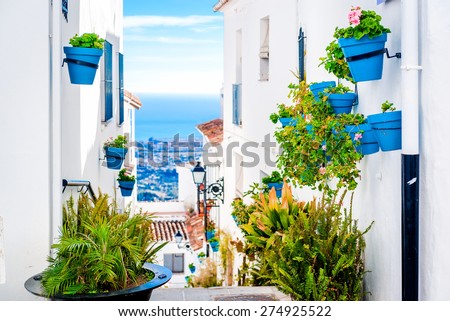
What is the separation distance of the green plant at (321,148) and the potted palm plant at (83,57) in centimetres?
202

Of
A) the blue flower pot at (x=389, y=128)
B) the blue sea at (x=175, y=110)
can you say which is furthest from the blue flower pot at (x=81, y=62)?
the blue sea at (x=175, y=110)

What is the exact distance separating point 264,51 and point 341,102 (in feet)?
23.1

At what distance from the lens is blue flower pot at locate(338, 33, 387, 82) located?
564 centimetres

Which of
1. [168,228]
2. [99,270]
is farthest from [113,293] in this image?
[168,228]

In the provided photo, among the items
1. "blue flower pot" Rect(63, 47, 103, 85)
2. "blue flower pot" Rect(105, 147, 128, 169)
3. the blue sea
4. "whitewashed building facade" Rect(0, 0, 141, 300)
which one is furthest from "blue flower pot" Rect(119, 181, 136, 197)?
the blue sea

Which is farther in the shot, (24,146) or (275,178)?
(275,178)

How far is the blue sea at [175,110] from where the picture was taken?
279ft

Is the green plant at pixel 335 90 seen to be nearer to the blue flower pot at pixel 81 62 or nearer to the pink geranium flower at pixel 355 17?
the pink geranium flower at pixel 355 17

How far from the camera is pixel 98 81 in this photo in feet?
37.2

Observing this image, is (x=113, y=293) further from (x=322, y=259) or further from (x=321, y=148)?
(x=321, y=148)

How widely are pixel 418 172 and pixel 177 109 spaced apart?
99753mm

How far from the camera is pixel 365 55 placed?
5715 mm

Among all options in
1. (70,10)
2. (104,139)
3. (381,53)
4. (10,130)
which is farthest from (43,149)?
(104,139)
